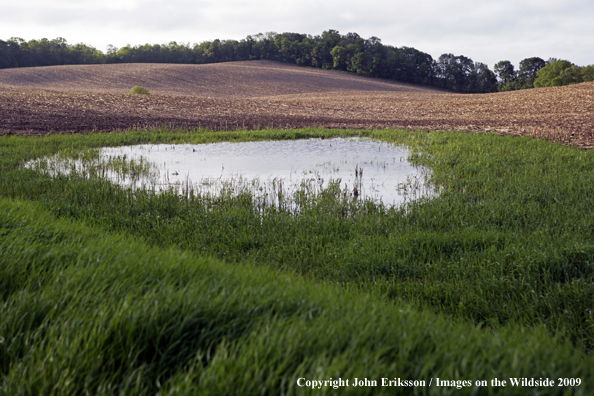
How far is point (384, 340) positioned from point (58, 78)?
5966 cm

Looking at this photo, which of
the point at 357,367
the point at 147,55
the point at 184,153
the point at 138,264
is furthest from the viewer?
the point at 147,55

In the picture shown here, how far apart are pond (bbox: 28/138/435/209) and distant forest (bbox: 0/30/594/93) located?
6716 cm

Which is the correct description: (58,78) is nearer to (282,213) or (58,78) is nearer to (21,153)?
(21,153)

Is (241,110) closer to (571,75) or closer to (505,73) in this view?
(571,75)

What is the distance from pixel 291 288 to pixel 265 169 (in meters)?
7.61

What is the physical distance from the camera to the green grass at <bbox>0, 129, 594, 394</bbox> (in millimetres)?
1656

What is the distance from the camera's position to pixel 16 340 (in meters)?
1.84

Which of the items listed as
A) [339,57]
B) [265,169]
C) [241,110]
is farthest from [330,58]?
[265,169]

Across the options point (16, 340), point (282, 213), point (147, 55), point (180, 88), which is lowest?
point (282, 213)

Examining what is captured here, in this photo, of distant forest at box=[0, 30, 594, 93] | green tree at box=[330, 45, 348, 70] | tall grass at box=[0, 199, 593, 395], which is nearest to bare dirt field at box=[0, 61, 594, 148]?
tall grass at box=[0, 199, 593, 395]

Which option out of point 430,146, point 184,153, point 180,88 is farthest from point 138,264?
point 180,88

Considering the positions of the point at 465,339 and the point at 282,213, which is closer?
the point at 465,339

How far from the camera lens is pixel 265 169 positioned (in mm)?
10000

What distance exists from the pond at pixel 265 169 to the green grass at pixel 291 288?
0.93 metres
